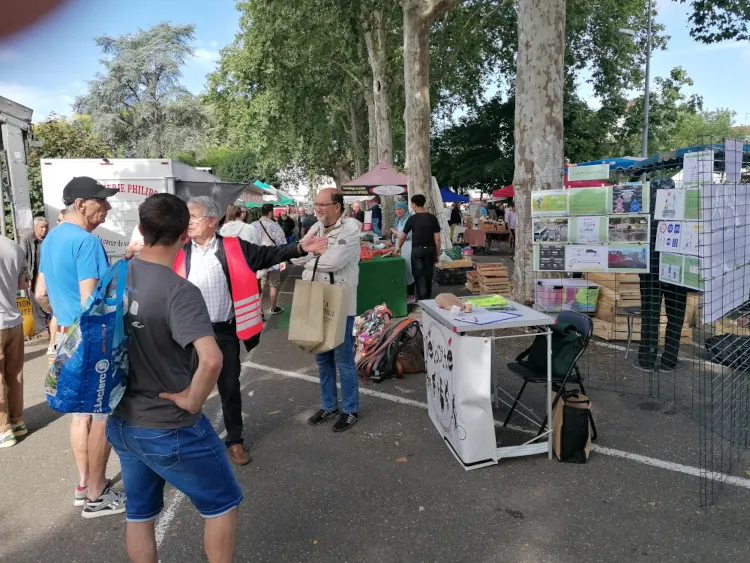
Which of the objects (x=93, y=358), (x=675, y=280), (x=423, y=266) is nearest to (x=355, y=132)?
(x=423, y=266)

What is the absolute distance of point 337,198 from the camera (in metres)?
4.36

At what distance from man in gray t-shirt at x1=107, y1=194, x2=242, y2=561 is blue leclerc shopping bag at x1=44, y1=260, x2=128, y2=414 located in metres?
0.06

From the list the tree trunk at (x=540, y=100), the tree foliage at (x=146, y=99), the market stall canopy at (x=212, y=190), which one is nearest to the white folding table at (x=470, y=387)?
the tree trunk at (x=540, y=100)

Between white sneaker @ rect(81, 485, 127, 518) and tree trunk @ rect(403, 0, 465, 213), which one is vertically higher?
tree trunk @ rect(403, 0, 465, 213)

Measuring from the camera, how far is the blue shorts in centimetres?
209

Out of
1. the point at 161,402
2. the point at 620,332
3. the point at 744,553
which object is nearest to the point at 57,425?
the point at 161,402

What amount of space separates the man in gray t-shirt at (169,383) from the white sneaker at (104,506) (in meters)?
1.49

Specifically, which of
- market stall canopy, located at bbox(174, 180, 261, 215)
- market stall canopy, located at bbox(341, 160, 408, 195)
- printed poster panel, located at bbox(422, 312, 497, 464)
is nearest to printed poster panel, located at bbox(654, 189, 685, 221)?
printed poster panel, located at bbox(422, 312, 497, 464)

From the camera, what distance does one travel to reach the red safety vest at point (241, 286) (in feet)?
12.1

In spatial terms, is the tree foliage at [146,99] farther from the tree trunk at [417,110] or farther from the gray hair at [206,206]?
the gray hair at [206,206]

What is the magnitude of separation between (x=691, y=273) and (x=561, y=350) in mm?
1167

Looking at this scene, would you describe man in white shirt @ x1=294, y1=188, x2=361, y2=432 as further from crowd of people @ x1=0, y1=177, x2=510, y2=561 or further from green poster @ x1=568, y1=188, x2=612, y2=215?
green poster @ x1=568, y1=188, x2=612, y2=215

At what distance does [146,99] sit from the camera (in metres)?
39.6

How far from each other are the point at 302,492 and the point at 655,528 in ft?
6.98
